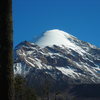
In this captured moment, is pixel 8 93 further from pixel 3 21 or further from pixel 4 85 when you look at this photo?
pixel 3 21

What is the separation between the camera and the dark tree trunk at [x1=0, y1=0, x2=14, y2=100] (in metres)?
11.1

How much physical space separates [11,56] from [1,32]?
726mm

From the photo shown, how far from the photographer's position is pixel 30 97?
9712 cm

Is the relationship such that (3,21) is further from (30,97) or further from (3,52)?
(30,97)

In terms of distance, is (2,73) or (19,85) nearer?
(2,73)

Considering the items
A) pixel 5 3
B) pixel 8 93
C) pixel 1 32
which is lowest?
pixel 8 93

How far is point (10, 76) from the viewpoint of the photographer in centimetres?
1130

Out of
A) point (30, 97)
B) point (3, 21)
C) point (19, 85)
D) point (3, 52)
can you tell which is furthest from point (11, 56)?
point (30, 97)

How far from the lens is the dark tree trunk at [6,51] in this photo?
11.1m

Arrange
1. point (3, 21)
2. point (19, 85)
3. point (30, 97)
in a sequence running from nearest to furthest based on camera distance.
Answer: point (3, 21) < point (19, 85) < point (30, 97)

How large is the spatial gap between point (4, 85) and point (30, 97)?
86.6 metres

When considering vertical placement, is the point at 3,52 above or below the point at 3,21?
below

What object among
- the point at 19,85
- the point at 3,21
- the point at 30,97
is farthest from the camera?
the point at 30,97

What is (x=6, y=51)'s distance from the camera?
11.1 m
